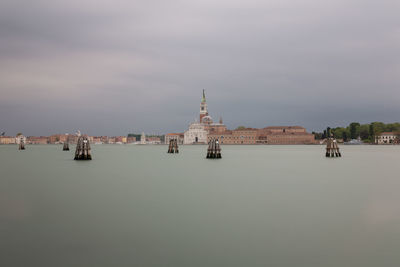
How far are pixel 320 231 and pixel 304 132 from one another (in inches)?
5317

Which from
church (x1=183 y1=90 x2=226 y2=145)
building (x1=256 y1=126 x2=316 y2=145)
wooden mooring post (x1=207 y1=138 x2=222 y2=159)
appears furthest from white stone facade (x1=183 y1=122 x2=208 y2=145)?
wooden mooring post (x1=207 y1=138 x2=222 y2=159)

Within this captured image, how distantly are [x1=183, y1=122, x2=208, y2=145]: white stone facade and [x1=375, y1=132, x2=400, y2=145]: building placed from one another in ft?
188

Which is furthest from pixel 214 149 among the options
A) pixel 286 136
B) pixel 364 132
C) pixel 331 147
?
pixel 286 136

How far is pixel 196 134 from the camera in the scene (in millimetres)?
145375

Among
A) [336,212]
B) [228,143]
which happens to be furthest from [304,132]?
[336,212]

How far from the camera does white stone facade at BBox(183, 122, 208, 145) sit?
144 m

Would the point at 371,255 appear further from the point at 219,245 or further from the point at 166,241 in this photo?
the point at 166,241

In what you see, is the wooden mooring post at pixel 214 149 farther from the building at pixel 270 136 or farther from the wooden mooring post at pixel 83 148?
the building at pixel 270 136

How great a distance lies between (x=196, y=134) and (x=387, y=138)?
209 ft

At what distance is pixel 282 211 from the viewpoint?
1136cm

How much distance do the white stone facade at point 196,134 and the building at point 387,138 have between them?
5739cm

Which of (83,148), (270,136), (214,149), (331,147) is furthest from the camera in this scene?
(270,136)

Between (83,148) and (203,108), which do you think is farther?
(203,108)

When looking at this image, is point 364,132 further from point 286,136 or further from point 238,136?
point 238,136
